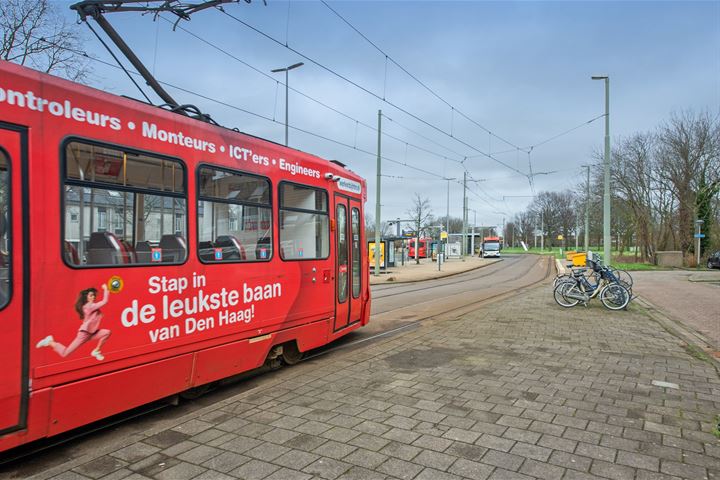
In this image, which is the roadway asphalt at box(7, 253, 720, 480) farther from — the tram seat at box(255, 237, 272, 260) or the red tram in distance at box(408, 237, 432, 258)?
the red tram in distance at box(408, 237, 432, 258)

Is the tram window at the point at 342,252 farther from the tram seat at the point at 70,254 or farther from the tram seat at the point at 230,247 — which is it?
the tram seat at the point at 70,254

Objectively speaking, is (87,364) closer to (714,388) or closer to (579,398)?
(579,398)

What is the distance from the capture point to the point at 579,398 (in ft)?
16.6

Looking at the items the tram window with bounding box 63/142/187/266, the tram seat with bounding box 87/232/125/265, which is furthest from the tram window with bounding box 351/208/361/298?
the tram seat with bounding box 87/232/125/265

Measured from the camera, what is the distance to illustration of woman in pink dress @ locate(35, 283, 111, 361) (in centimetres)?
356

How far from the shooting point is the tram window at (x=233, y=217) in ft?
15.7

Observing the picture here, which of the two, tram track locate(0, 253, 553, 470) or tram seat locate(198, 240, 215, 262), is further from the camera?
tram seat locate(198, 240, 215, 262)

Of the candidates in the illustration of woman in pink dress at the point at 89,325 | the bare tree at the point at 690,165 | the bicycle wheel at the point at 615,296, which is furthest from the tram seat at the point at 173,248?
the bare tree at the point at 690,165

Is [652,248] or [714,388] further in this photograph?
[652,248]

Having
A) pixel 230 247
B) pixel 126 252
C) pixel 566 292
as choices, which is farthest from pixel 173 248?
pixel 566 292

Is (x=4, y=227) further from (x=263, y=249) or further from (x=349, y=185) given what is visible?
(x=349, y=185)

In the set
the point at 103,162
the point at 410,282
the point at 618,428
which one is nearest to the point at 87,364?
the point at 103,162

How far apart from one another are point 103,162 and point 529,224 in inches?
3989

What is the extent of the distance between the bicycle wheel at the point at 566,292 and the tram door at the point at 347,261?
695 cm
